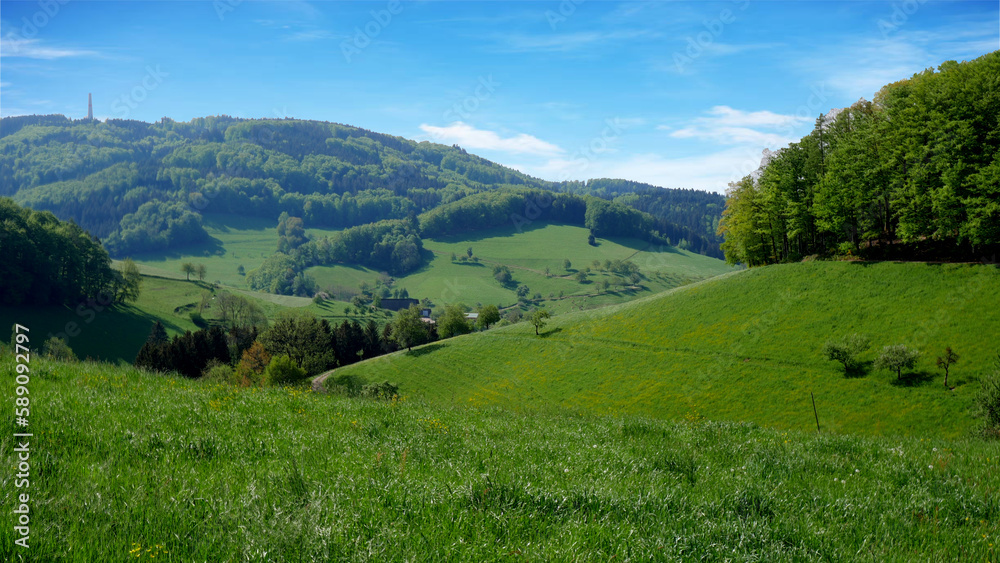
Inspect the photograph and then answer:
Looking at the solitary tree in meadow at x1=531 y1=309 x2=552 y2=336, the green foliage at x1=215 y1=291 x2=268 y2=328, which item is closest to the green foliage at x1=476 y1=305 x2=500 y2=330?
the solitary tree in meadow at x1=531 y1=309 x2=552 y2=336

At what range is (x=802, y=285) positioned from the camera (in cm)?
6353

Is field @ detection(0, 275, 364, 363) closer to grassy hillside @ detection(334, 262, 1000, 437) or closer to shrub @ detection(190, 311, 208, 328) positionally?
shrub @ detection(190, 311, 208, 328)

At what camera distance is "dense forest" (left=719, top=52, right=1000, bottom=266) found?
166 ft

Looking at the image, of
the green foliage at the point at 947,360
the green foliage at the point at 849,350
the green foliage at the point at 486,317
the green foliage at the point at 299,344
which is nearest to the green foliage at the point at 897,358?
the green foliage at the point at 947,360

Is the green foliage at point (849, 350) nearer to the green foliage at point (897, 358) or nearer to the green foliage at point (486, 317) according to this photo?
the green foliage at point (897, 358)

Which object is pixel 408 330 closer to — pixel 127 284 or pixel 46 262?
pixel 46 262

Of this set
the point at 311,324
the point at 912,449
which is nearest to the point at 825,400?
the point at 912,449

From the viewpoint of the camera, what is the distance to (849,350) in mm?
49531

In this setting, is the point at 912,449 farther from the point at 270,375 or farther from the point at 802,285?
the point at 270,375

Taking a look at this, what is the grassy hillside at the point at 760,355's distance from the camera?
148ft

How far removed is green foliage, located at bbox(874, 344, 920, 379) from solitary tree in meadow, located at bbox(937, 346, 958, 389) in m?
1.75

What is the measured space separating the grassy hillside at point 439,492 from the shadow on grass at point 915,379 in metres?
46.0

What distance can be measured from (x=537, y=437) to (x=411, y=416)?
2.98m

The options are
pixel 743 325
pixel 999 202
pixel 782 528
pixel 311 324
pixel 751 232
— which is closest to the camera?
pixel 782 528
